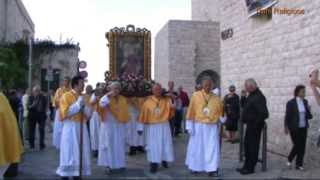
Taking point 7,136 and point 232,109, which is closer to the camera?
point 7,136

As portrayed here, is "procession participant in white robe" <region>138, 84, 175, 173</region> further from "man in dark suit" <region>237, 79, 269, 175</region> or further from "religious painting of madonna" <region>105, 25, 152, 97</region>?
"religious painting of madonna" <region>105, 25, 152, 97</region>

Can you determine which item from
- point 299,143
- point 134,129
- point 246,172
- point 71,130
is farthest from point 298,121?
point 134,129

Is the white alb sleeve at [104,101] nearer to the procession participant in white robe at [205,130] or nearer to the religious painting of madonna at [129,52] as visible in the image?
the procession participant in white robe at [205,130]

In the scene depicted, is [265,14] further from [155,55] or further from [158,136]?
[155,55]

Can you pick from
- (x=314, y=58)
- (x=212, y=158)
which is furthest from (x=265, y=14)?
(x=212, y=158)

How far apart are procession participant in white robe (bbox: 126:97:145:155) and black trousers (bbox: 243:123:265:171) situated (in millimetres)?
4375

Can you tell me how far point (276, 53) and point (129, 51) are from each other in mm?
5121

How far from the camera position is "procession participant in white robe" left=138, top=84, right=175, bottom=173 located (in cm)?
1329

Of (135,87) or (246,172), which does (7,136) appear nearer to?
(246,172)

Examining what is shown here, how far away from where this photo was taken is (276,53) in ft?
57.5

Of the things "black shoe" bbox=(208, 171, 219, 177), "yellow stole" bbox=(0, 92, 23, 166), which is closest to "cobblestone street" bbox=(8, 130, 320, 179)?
"black shoe" bbox=(208, 171, 219, 177)

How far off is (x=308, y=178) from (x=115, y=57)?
9.93 m

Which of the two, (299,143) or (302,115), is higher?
(302,115)

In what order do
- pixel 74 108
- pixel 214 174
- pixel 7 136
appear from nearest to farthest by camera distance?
1. pixel 7 136
2. pixel 74 108
3. pixel 214 174
